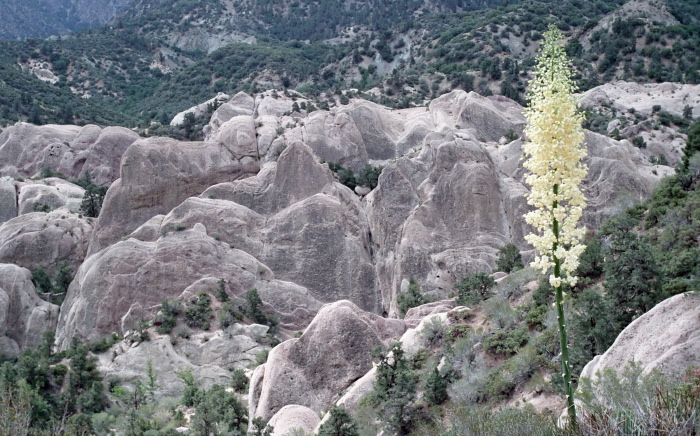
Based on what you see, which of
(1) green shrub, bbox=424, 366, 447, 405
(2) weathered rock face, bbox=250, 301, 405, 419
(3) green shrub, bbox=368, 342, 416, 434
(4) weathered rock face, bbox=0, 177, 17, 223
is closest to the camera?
(3) green shrub, bbox=368, 342, 416, 434

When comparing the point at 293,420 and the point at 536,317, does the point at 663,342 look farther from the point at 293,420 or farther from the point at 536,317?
the point at 293,420

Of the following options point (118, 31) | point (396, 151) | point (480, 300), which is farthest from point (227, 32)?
point (480, 300)

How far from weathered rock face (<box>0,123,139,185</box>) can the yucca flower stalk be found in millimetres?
58832

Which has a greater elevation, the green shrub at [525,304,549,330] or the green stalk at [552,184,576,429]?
the green stalk at [552,184,576,429]

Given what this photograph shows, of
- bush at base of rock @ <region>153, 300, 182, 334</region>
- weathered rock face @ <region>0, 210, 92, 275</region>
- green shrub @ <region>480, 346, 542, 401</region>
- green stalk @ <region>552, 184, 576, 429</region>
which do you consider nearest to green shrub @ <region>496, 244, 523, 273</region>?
→ bush at base of rock @ <region>153, 300, 182, 334</region>

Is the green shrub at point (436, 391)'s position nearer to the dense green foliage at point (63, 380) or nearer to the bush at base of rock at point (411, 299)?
the dense green foliage at point (63, 380)

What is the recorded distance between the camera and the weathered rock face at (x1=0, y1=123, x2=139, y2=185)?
217ft

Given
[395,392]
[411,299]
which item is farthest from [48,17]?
[395,392]

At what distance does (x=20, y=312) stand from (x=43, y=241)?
22.3ft

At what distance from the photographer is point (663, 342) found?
50.1 feet

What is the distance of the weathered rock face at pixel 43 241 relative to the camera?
164 feet

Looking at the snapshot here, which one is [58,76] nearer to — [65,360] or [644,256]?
[65,360]

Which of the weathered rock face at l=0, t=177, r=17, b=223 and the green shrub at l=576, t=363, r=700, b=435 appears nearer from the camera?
the green shrub at l=576, t=363, r=700, b=435

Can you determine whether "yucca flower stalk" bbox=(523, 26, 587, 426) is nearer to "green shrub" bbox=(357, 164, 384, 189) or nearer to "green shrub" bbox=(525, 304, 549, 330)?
"green shrub" bbox=(525, 304, 549, 330)
